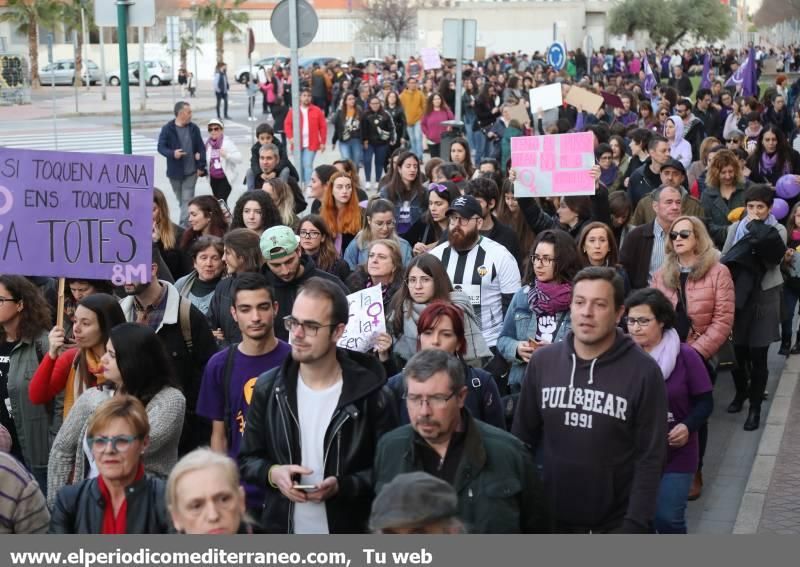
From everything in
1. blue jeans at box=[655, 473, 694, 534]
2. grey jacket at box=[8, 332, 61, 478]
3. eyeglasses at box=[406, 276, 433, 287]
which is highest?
eyeglasses at box=[406, 276, 433, 287]

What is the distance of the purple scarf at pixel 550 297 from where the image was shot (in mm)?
7102

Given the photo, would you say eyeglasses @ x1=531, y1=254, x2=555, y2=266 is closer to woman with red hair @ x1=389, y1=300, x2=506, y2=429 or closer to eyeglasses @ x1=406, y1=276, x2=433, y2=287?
eyeglasses @ x1=406, y1=276, x2=433, y2=287

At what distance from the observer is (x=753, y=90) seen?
26.3 meters

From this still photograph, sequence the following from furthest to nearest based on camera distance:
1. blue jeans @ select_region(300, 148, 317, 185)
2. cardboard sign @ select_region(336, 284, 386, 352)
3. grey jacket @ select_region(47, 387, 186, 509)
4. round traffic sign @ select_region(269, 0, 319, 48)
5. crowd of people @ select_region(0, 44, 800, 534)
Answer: blue jeans @ select_region(300, 148, 317, 185)
round traffic sign @ select_region(269, 0, 319, 48)
cardboard sign @ select_region(336, 284, 386, 352)
grey jacket @ select_region(47, 387, 186, 509)
crowd of people @ select_region(0, 44, 800, 534)

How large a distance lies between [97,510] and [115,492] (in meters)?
0.10

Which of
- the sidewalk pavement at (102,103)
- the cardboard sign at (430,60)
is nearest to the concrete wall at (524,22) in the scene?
the sidewalk pavement at (102,103)

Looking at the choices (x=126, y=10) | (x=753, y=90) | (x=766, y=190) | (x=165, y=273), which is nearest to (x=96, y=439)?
(x=165, y=273)

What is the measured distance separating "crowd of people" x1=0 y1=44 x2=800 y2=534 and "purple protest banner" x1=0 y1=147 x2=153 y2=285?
0.21m

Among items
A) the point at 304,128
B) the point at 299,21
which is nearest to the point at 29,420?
the point at 299,21

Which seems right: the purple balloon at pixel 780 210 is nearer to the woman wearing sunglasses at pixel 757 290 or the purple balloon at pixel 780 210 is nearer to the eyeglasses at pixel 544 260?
the woman wearing sunglasses at pixel 757 290

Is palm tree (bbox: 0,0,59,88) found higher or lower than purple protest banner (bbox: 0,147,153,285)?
higher

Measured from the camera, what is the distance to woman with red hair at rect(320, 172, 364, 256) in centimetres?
1085

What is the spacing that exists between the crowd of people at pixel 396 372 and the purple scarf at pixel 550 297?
0.5 inches

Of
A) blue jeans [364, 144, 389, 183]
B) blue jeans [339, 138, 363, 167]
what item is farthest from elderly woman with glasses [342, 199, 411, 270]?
blue jeans [339, 138, 363, 167]
